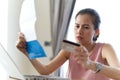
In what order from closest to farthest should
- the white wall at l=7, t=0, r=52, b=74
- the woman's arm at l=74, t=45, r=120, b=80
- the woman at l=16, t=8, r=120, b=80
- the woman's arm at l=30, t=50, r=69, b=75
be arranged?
1. the woman's arm at l=74, t=45, r=120, b=80
2. the woman at l=16, t=8, r=120, b=80
3. the woman's arm at l=30, t=50, r=69, b=75
4. the white wall at l=7, t=0, r=52, b=74

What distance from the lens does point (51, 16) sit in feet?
8.19

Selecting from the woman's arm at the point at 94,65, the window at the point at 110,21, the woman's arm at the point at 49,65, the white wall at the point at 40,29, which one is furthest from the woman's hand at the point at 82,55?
the white wall at the point at 40,29

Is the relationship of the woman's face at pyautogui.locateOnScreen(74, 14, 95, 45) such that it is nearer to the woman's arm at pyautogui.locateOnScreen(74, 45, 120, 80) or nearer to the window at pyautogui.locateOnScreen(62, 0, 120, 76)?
the woman's arm at pyautogui.locateOnScreen(74, 45, 120, 80)

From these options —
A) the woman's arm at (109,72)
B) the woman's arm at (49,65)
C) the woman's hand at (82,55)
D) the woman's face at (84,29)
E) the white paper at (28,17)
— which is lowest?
the woman's arm at (49,65)

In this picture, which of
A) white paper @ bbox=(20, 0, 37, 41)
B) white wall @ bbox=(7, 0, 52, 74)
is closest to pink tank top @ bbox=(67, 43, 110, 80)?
white paper @ bbox=(20, 0, 37, 41)

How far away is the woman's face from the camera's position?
112cm

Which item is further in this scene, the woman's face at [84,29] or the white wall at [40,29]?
the white wall at [40,29]

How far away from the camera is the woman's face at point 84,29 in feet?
3.68

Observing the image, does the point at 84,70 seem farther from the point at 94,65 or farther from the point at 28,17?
the point at 28,17

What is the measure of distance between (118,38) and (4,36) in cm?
112

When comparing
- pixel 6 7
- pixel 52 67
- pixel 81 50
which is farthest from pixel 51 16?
pixel 81 50

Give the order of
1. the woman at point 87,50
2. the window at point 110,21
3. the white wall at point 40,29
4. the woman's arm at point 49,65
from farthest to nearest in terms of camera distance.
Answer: the white wall at point 40,29 → the window at point 110,21 → the woman's arm at point 49,65 → the woman at point 87,50

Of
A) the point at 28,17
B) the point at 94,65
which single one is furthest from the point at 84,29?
the point at 28,17

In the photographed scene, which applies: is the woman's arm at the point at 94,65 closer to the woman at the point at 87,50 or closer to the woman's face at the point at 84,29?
the woman at the point at 87,50
